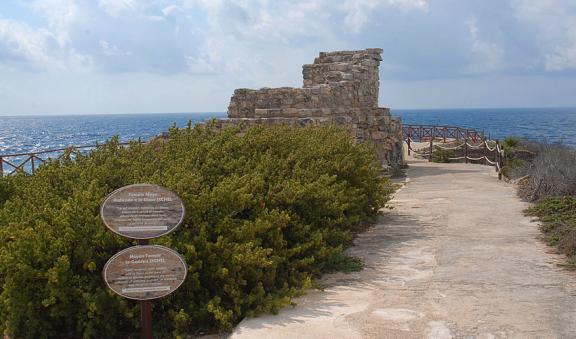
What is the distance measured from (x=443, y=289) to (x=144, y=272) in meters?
2.75

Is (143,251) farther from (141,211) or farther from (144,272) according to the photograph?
(141,211)

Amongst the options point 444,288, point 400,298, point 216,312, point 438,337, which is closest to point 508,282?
point 444,288

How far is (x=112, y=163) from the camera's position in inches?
254

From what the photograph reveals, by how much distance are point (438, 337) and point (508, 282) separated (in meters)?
1.69

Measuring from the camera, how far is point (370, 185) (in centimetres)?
884

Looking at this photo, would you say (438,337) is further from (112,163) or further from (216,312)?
(112,163)

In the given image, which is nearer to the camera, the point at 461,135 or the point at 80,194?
the point at 80,194

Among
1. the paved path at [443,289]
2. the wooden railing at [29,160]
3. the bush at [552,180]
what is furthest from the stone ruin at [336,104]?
the paved path at [443,289]

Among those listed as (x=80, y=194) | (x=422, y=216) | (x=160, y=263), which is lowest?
(x=422, y=216)

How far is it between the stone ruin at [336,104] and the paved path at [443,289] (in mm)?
4467

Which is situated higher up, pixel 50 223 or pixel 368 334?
pixel 50 223

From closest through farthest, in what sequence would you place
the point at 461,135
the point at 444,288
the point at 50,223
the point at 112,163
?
the point at 50,223 → the point at 444,288 → the point at 112,163 → the point at 461,135

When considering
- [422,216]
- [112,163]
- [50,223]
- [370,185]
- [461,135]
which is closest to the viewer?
[50,223]

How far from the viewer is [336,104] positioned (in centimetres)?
1507
